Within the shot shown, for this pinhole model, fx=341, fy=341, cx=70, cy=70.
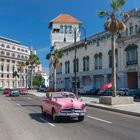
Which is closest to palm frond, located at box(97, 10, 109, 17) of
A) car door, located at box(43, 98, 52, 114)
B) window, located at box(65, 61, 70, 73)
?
car door, located at box(43, 98, 52, 114)

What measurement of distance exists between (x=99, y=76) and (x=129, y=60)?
14.1 meters

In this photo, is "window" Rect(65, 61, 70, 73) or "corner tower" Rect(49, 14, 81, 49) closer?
"window" Rect(65, 61, 70, 73)

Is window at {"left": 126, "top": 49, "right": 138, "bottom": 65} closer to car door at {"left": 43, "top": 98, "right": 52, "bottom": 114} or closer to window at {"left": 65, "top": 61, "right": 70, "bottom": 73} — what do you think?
window at {"left": 65, "top": 61, "right": 70, "bottom": 73}

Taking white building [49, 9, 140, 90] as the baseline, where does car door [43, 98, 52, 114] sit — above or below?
below

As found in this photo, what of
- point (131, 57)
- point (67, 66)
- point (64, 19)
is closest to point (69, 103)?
point (131, 57)

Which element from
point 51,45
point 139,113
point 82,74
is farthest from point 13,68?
point 139,113

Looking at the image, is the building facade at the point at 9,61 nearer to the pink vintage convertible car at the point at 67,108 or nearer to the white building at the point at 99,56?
the white building at the point at 99,56

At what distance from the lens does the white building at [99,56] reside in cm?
5995

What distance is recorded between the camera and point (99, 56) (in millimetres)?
73812

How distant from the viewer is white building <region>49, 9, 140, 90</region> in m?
60.0

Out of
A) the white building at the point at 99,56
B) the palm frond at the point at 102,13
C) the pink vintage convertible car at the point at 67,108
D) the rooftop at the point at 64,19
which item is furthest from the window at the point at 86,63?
the pink vintage convertible car at the point at 67,108

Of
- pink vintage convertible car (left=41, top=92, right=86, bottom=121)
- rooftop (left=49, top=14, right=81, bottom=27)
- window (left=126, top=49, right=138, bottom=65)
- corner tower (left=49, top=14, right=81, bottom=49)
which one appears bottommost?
pink vintage convertible car (left=41, top=92, right=86, bottom=121)

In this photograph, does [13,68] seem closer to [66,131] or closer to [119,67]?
[119,67]

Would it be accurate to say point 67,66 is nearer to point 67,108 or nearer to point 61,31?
point 61,31
